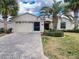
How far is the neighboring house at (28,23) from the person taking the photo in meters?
37.0

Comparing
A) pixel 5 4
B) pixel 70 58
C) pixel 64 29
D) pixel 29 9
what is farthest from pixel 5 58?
pixel 29 9

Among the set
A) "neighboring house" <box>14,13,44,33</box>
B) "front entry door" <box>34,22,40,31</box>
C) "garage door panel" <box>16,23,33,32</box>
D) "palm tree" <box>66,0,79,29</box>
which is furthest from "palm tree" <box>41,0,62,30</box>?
"garage door panel" <box>16,23,33,32</box>

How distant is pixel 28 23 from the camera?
37.6 m

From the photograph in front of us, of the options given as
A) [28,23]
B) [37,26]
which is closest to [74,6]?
[37,26]

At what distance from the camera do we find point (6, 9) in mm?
31797

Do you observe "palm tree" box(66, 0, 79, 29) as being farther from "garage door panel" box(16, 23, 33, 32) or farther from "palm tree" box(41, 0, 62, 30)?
"garage door panel" box(16, 23, 33, 32)

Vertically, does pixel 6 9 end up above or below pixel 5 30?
above

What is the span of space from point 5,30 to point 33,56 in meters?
23.1

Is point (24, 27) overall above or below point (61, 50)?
above

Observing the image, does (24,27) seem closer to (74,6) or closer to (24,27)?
(24,27)

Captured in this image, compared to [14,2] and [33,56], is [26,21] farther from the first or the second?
[33,56]

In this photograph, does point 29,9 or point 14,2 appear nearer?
point 14,2

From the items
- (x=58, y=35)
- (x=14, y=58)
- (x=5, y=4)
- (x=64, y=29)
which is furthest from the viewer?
(x=64, y=29)

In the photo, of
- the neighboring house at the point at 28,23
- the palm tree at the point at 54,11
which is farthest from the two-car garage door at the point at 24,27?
the palm tree at the point at 54,11
